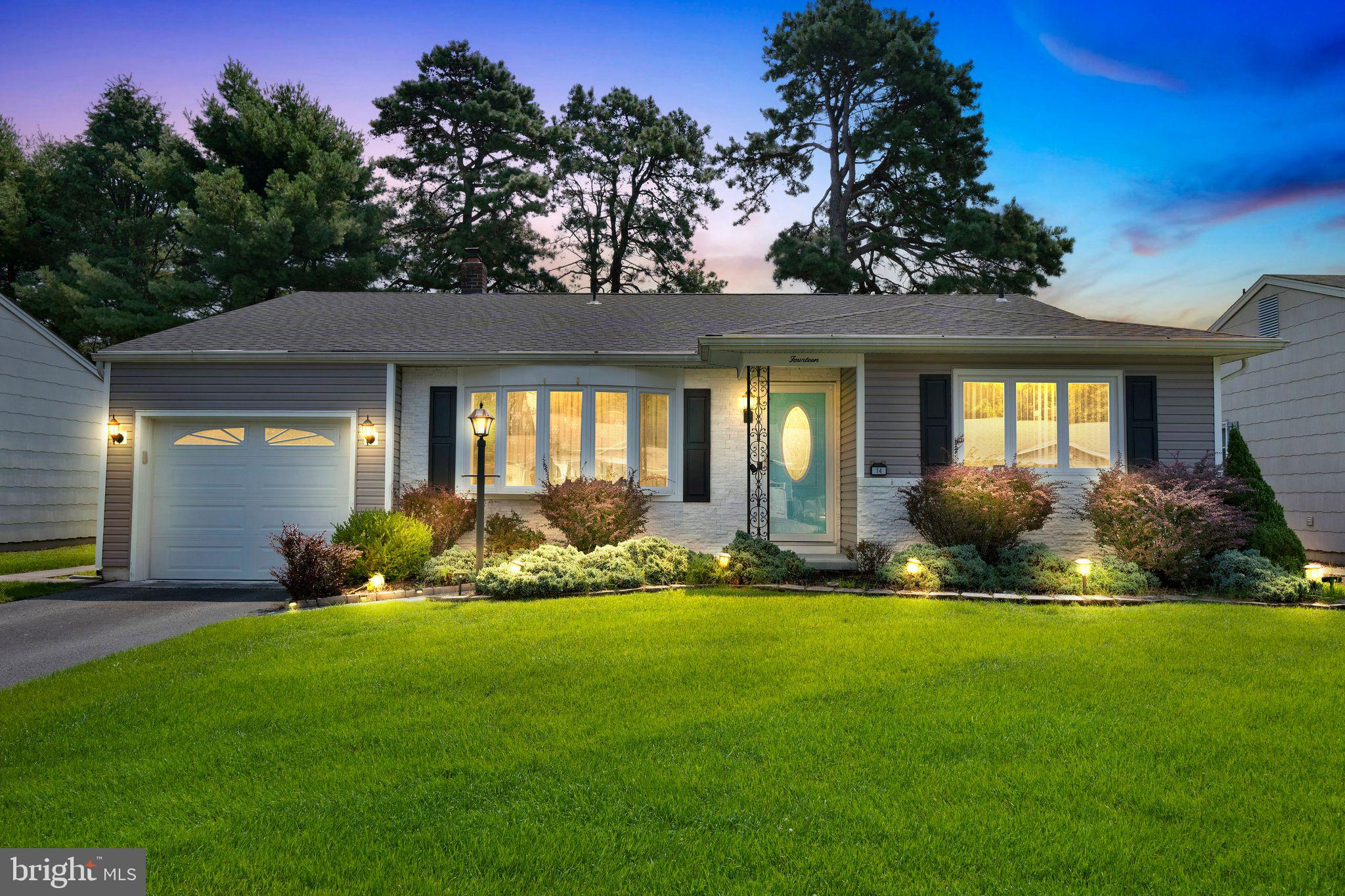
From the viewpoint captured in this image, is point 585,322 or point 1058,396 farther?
point 585,322

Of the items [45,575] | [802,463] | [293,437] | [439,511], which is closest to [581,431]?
[439,511]

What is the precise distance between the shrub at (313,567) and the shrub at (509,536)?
1.79m

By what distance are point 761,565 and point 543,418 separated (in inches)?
143

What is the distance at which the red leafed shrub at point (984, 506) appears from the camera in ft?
28.3

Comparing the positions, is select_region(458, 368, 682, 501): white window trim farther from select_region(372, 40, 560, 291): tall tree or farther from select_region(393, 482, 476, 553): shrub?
select_region(372, 40, 560, 291): tall tree

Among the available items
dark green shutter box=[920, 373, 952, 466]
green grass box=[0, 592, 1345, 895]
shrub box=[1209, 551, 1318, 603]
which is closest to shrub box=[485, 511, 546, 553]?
green grass box=[0, 592, 1345, 895]

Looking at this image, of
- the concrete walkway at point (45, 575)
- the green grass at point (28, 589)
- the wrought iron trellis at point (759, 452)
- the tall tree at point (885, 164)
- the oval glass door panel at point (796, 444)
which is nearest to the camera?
the green grass at point (28, 589)

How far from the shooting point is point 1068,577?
8250mm

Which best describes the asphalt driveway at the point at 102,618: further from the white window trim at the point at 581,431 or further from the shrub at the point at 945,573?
the shrub at the point at 945,573

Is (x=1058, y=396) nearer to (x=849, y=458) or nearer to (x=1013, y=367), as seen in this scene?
(x=1013, y=367)

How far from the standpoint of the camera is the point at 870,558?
883cm

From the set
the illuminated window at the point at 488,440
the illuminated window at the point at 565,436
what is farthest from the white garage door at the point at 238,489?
the illuminated window at the point at 565,436

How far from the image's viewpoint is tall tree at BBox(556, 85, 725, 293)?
22.9 meters

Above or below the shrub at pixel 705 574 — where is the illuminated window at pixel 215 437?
above
